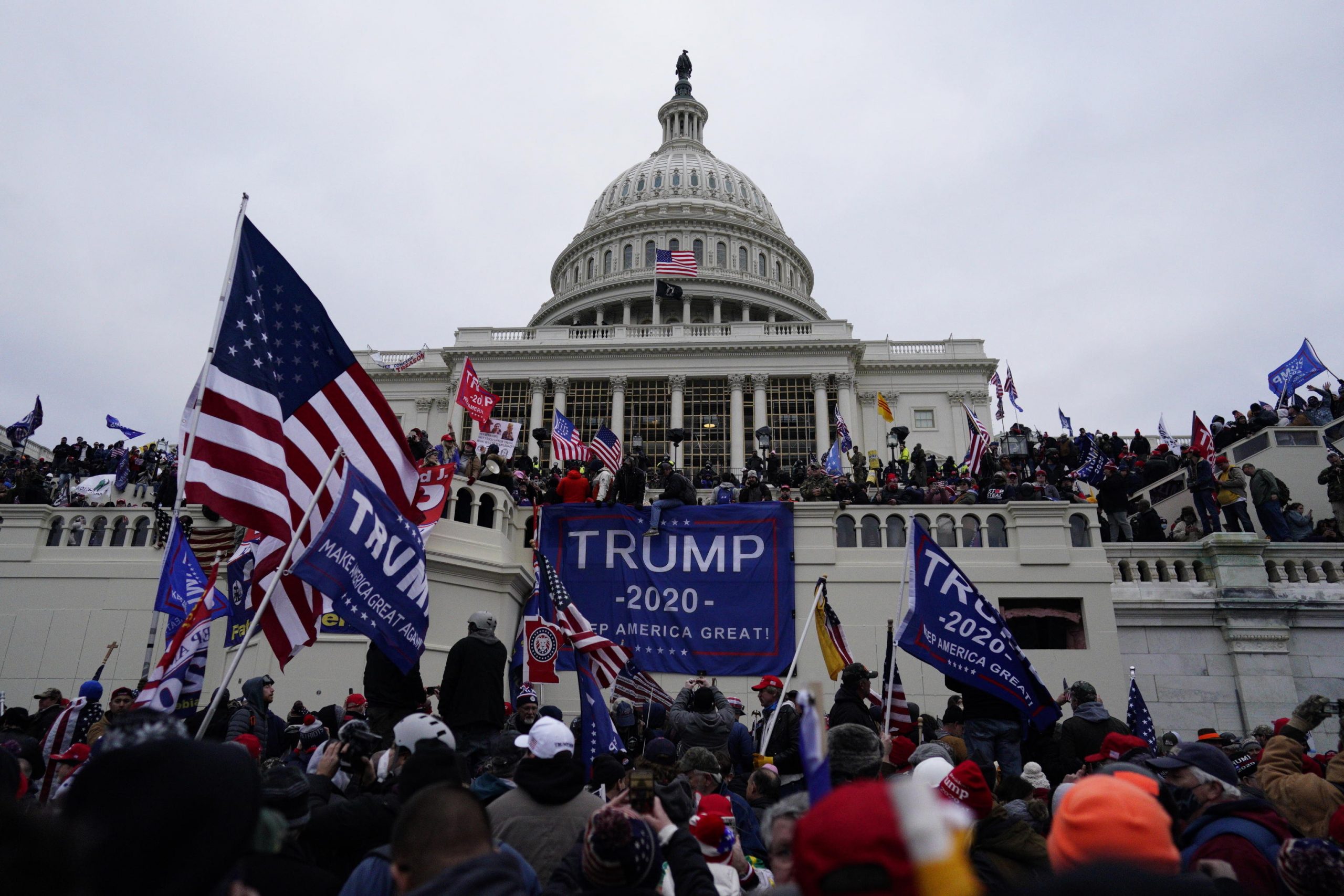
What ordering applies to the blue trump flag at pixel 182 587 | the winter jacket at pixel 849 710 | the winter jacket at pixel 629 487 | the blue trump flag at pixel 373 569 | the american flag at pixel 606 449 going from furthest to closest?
the american flag at pixel 606 449
the winter jacket at pixel 629 487
the blue trump flag at pixel 182 587
the winter jacket at pixel 849 710
the blue trump flag at pixel 373 569

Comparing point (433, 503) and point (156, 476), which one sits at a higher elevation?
point (156, 476)

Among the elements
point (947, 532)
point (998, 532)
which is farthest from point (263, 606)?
point (998, 532)

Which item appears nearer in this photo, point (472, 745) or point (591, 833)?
point (591, 833)

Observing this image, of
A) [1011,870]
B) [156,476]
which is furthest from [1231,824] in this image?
[156,476]

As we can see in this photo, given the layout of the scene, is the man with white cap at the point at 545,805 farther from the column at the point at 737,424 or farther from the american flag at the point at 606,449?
the column at the point at 737,424

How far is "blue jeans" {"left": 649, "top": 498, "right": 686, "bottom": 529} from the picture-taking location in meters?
16.6

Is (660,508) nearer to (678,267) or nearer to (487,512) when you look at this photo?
(487,512)

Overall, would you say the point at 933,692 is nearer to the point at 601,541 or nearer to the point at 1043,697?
the point at 601,541

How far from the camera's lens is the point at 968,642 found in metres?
8.47

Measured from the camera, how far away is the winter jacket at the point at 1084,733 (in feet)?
26.5

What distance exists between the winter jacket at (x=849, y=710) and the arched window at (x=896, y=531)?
9.01m

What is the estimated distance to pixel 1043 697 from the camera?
8.52m

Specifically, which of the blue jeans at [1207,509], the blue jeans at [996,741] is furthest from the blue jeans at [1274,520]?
the blue jeans at [996,741]

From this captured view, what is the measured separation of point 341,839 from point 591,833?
4.66 ft
